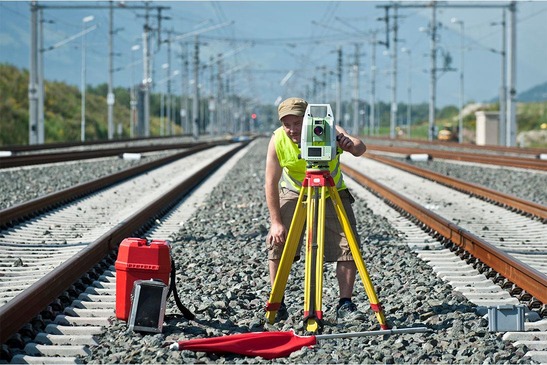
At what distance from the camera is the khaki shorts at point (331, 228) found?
22.2 ft

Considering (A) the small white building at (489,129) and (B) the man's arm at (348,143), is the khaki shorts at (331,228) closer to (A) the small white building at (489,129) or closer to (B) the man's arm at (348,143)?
(B) the man's arm at (348,143)

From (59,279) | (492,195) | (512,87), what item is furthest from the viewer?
(512,87)

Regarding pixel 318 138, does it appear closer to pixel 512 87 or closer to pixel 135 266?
pixel 135 266

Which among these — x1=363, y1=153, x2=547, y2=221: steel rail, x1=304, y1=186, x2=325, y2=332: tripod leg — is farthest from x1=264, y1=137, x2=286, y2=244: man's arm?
x1=363, y1=153, x2=547, y2=221: steel rail

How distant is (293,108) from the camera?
6.41 metres

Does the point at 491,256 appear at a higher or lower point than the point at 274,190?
lower

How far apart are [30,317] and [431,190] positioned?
14.5 metres

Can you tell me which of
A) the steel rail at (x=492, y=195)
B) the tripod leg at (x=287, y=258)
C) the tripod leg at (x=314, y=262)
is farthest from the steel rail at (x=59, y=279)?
the steel rail at (x=492, y=195)

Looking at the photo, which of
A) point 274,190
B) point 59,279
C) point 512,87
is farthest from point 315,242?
point 512,87

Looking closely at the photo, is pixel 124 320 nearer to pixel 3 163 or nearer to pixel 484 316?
pixel 484 316

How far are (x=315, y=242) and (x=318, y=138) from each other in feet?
2.45

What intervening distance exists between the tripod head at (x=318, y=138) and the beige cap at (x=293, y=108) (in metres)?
0.24

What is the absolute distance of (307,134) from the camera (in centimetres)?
601

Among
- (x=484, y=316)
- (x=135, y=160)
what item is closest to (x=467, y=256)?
(x=484, y=316)
